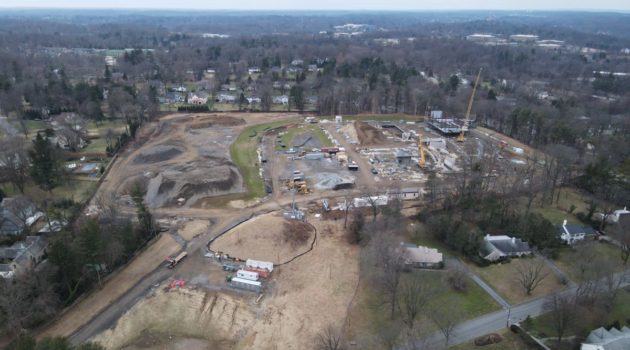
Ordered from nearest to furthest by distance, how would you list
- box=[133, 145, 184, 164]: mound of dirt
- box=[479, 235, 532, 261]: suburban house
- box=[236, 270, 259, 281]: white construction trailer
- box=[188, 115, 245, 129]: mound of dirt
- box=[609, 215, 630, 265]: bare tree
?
box=[236, 270, 259, 281]: white construction trailer, box=[609, 215, 630, 265]: bare tree, box=[479, 235, 532, 261]: suburban house, box=[133, 145, 184, 164]: mound of dirt, box=[188, 115, 245, 129]: mound of dirt

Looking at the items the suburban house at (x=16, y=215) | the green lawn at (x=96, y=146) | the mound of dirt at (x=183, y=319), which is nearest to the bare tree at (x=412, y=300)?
the mound of dirt at (x=183, y=319)

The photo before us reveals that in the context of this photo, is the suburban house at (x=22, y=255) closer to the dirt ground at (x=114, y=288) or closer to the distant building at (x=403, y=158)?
the dirt ground at (x=114, y=288)

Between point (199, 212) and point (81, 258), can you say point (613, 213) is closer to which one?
point (199, 212)

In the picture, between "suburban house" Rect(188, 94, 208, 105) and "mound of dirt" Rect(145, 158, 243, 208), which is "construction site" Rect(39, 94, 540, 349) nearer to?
"mound of dirt" Rect(145, 158, 243, 208)

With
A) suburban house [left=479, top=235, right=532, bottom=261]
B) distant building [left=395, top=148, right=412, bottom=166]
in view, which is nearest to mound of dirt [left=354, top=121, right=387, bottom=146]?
distant building [left=395, top=148, right=412, bottom=166]

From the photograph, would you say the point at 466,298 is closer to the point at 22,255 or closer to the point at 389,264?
the point at 389,264

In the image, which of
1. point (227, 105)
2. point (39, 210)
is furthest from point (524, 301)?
point (227, 105)
